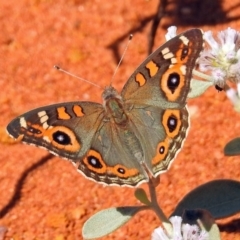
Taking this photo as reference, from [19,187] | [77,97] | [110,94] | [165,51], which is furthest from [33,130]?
[77,97]

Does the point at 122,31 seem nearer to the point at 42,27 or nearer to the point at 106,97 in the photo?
the point at 42,27

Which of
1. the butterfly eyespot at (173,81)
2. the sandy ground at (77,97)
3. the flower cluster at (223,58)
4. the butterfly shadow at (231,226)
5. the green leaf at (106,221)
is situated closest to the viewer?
the flower cluster at (223,58)

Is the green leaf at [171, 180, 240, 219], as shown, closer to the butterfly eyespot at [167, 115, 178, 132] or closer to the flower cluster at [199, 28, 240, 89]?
the butterfly eyespot at [167, 115, 178, 132]

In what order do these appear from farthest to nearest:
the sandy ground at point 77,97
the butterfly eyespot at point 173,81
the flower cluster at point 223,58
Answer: the sandy ground at point 77,97 < the butterfly eyespot at point 173,81 < the flower cluster at point 223,58

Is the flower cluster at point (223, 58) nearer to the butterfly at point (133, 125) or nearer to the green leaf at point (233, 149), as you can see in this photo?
the butterfly at point (133, 125)

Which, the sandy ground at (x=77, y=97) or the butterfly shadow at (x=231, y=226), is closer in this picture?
the butterfly shadow at (x=231, y=226)

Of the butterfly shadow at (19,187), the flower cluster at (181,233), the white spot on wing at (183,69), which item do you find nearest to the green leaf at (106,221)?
the flower cluster at (181,233)
